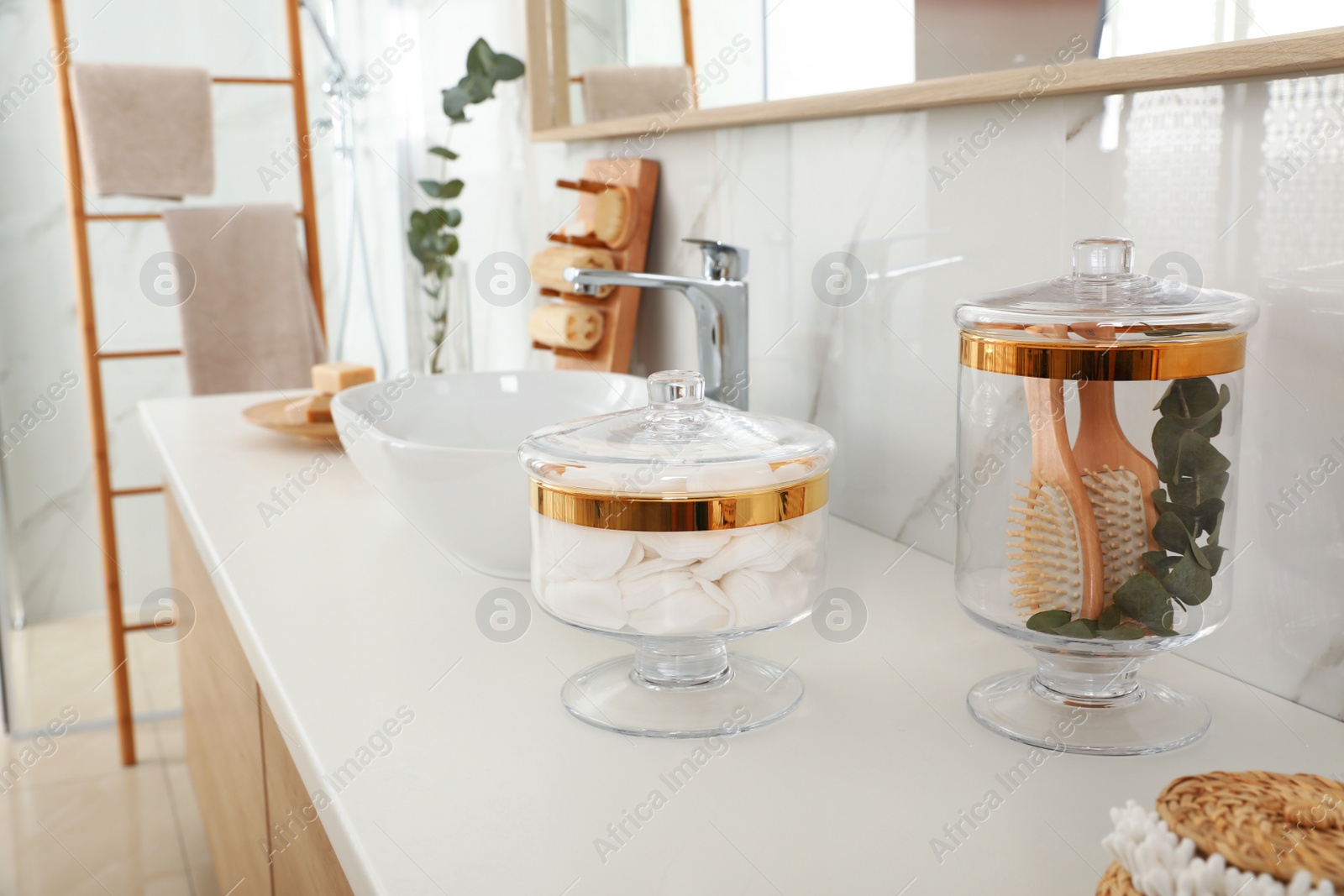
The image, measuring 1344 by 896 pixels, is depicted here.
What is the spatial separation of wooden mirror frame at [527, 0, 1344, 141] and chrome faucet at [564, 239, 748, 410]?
15cm

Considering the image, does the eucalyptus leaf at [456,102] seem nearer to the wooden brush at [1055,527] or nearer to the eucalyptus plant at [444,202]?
the eucalyptus plant at [444,202]

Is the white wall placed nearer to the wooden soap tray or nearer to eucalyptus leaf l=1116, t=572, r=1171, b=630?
the wooden soap tray

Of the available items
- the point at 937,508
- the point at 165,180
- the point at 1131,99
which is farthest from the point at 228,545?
the point at 165,180

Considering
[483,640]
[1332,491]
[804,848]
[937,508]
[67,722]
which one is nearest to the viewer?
[804,848]

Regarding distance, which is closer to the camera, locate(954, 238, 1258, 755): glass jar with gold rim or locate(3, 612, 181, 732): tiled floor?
locate(954, 238, 1258, 755): glass jar with gold rim

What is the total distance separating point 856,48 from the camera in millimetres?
939

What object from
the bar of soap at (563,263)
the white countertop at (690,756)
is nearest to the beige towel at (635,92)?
the bar of soap at (563,263)

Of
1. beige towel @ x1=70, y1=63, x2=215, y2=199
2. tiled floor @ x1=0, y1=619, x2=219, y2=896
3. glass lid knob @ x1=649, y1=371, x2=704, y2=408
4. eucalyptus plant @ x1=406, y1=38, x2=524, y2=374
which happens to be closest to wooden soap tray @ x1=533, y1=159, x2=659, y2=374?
eucalyptus plant @ x1=406, y1=38, x2=524, y2=374

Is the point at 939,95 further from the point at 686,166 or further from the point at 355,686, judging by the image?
the point at 355,686

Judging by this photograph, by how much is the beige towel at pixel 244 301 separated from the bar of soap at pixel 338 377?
1027 millimetres

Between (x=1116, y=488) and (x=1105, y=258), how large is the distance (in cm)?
13

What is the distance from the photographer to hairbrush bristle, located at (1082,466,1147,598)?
58cm

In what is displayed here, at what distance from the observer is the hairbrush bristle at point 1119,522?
22.7 inches

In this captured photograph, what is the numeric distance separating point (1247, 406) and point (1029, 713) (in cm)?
23
